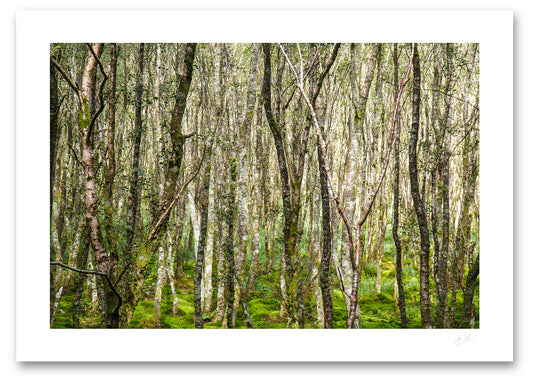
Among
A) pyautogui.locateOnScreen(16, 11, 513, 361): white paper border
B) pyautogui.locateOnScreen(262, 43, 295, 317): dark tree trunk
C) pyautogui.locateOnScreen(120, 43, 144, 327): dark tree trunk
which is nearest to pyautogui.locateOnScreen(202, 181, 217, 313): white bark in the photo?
pyautogui.locateOnScreen(120, 43, 144, 327): dark tree trunk

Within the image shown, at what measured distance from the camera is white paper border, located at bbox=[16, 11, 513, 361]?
10.4 feet

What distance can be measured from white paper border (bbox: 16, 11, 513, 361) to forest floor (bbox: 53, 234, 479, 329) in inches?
11.8

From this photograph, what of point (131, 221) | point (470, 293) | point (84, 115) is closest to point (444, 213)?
point (470, 293)

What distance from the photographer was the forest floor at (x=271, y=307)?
4.52 meters

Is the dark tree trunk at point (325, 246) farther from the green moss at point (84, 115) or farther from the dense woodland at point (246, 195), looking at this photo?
the green moss at point (84, 115)

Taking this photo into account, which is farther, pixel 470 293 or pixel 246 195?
pixel 246 195
